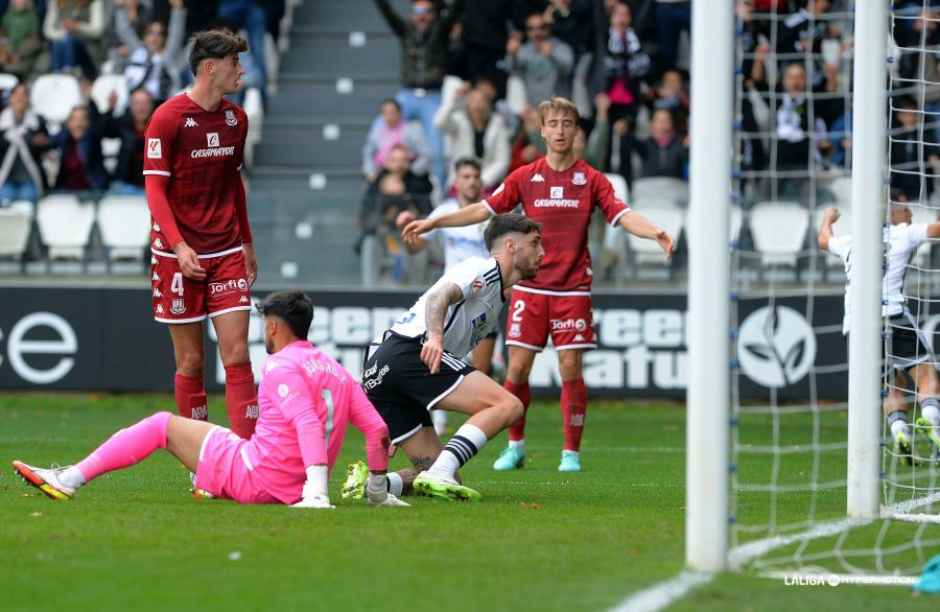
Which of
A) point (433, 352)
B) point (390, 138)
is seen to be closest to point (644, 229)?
point (433, 352)

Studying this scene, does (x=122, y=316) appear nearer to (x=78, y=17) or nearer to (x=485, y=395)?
(x=78, y=17)

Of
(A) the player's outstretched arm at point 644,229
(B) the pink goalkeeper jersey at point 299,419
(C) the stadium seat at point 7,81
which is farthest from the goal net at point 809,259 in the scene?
(C) the stadium seat at point 7,81

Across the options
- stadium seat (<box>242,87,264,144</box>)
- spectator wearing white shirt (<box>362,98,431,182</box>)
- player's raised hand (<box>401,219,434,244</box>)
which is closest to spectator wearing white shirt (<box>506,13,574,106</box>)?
spectator wearing white shirt (<box>362,98,431,182</box>)

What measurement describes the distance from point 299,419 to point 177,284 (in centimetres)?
196

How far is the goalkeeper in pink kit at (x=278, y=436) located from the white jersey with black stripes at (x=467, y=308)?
900 millimetres

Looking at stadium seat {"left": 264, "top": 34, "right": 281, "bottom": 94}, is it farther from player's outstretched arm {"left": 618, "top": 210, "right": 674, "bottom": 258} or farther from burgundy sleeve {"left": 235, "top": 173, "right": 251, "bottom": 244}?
burgundy sleeve {"left": 235, "top": 173, "right": 251, "bottom": 244}

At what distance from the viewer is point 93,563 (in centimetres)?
668

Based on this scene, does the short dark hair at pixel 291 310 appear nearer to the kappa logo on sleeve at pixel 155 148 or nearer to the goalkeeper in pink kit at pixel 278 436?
the goalkeeper in pink kit at pixel 278 436

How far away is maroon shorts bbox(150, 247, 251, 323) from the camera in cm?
971

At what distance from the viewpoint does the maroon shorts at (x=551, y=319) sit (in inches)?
481

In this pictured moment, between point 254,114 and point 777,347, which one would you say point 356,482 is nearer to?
point 777,347

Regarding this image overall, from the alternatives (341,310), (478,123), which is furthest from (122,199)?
(478,123)

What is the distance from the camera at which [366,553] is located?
6.98 m

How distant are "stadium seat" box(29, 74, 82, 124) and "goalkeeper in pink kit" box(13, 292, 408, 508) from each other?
13.9 metres
